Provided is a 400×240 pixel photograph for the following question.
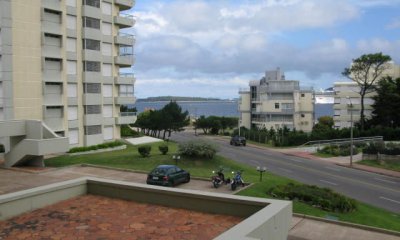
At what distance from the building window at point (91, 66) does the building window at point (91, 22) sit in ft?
15.0

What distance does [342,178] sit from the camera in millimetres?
42875

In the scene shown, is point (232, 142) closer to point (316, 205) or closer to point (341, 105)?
point (341, 105)

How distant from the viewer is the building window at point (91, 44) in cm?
5459

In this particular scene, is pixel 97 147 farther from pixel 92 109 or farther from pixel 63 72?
pixel 63 72

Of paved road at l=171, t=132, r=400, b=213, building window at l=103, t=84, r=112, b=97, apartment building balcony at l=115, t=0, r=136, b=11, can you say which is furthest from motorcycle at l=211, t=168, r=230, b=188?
apartment building balcony at l=115, t=0, r=136, b=11

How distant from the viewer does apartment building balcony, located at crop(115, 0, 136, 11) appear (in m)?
60.4

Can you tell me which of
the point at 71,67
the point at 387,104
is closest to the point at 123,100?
the point at 71,67

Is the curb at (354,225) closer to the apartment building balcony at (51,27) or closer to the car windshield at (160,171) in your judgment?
the car windshield at (160,171)

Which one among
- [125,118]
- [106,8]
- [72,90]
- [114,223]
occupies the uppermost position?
[106,8]

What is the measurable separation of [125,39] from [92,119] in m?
12.4

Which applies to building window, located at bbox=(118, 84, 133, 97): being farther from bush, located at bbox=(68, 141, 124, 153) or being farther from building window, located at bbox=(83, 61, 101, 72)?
bush, located at bbox=(68, 141, 124, 153)

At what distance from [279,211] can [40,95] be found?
44.1 m

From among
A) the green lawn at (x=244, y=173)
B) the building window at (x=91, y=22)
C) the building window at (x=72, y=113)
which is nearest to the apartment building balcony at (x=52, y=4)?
the building window at (x=91, y=22)

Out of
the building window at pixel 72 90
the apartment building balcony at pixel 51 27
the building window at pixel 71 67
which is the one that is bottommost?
the building window at pixel 72 90
